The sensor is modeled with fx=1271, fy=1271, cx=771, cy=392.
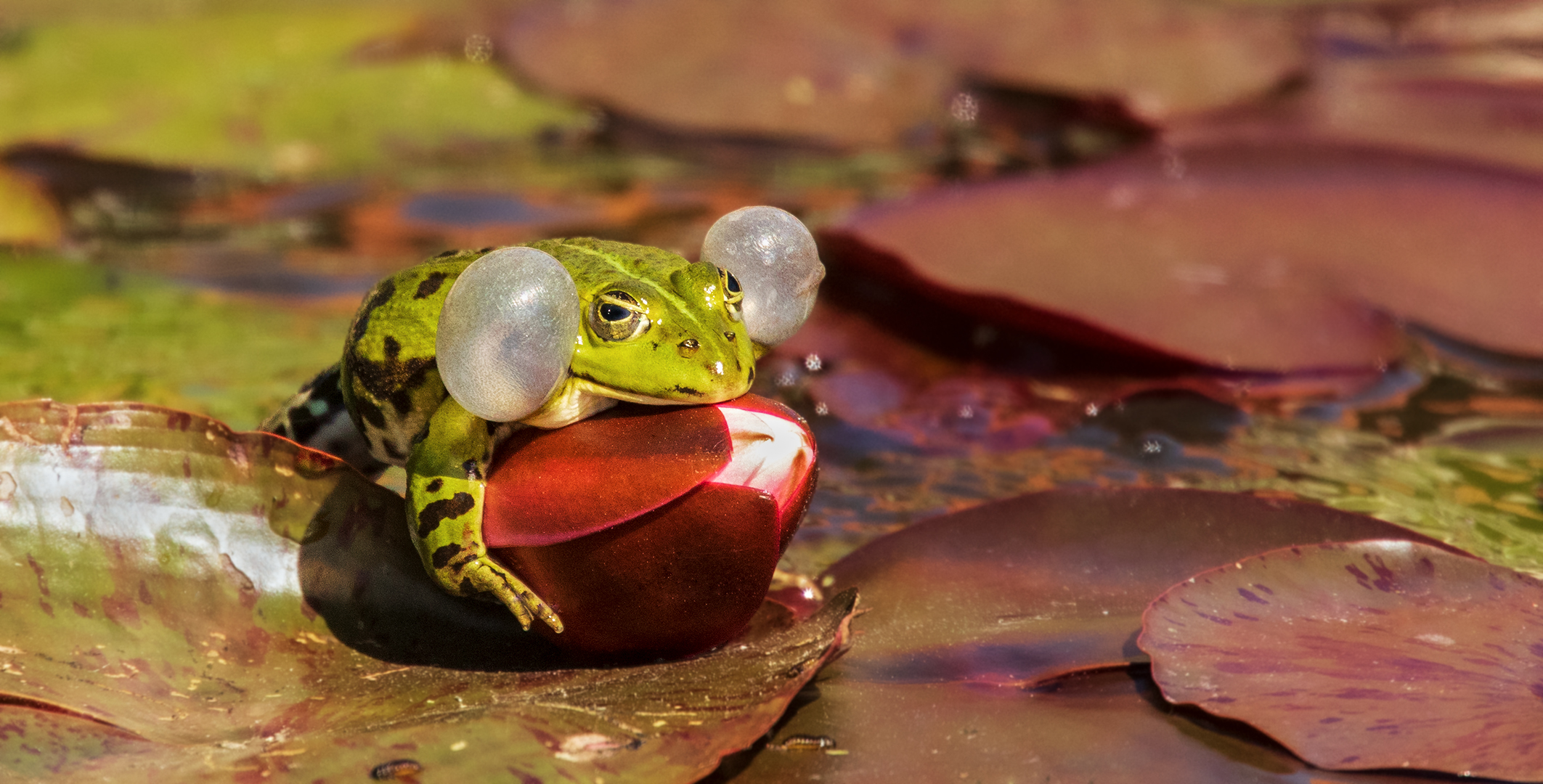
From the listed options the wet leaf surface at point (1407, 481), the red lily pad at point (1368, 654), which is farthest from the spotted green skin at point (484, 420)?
the wet leaf surface at point (1407, 481)

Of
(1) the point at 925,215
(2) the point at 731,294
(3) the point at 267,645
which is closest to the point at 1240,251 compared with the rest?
(1) the point at 925,215

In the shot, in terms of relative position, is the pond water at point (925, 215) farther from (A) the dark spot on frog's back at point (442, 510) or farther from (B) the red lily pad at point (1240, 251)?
(A) the dark spot on frog's back at point (442, 510)

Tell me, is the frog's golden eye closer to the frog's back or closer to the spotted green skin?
the spotted green skin

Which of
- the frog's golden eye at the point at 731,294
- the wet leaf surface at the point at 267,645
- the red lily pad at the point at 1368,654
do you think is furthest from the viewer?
the frog's golden eye at the point at 731,294

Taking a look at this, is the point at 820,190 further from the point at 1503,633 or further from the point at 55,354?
the point at 1503,633

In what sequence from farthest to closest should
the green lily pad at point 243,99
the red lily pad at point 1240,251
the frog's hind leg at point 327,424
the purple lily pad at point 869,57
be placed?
1. the purple lily pad at point 869,57
2. the green lily pad at point 243,99
3. the red lily pad at point 1240,251
4. the frog's hind leg at point 327,424

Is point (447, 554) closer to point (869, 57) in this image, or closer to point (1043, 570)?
point (1043, 570)

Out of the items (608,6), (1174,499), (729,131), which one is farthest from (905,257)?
(608,6)
